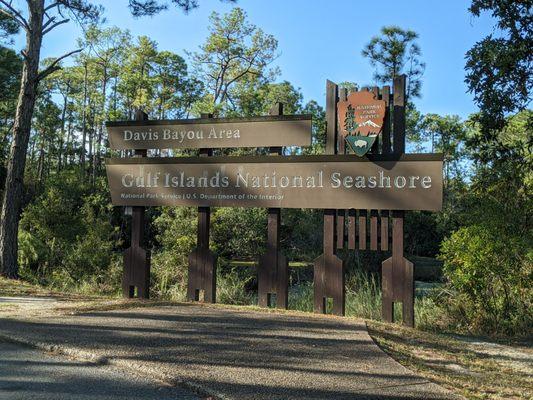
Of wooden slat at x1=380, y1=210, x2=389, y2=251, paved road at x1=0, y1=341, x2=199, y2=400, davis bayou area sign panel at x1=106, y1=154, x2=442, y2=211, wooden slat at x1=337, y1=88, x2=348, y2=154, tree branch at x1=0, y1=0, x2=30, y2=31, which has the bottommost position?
paved road at x1=0, y1=341, x2=199, y2=400

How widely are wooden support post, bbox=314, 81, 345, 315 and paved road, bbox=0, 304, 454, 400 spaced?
2.63ft

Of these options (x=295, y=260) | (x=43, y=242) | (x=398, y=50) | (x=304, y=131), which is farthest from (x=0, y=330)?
(x=398, y=50)

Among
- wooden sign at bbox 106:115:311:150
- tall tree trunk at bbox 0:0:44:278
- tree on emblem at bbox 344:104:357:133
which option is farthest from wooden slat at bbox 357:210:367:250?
tall tree trunk at bbox 0:0:44:278

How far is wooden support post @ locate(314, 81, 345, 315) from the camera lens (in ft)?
28.3

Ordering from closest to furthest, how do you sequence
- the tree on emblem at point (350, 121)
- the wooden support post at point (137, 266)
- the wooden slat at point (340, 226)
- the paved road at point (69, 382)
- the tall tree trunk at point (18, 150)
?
the paved road at point (69, 382) < the tree on emblem at point (350, 121) < the wooden slat at point (340, 226) < the wooden support post at point (137, 266) < the tall tree trunk at point (18, 150)

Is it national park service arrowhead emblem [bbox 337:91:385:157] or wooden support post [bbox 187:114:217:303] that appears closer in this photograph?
national park service arrowhead emblem [bbox 337:91:385:157]

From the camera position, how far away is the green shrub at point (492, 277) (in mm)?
8648

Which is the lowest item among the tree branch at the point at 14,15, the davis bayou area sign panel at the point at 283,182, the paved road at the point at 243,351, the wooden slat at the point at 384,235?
the paved road at the point at 243,351

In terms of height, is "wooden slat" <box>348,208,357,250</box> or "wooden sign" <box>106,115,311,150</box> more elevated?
"wooden sign" <box>106,115,311,150</box>

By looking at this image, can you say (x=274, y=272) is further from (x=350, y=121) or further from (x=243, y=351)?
(x=243, y=351)

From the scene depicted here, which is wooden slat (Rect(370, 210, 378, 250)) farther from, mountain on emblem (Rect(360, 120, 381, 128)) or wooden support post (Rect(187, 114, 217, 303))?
wooden support post (Rect(187, 114, 217, 303))

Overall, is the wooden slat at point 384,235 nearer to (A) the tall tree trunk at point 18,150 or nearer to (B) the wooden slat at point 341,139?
(B) the wooden slat at point 341,139

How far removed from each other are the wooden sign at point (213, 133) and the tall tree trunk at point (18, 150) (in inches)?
163

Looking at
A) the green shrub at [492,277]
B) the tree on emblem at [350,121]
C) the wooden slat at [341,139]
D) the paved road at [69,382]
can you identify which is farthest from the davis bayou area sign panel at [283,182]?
the paved road at [69,382]
